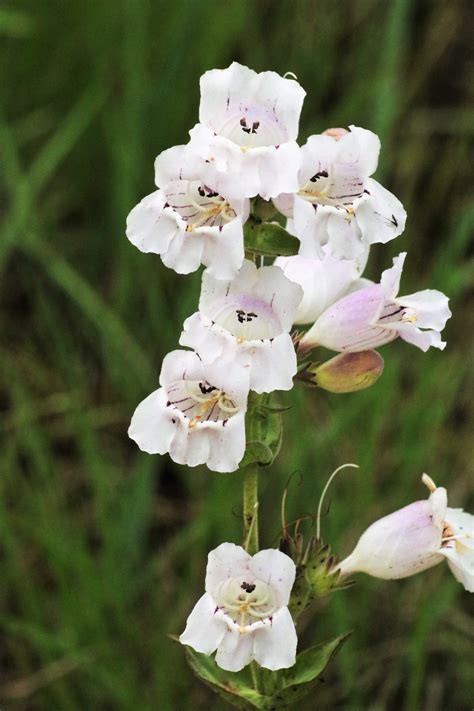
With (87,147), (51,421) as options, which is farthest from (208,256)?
(87,147)

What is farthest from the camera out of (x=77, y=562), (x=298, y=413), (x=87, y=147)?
(x=87, y=147)

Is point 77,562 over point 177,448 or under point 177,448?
under

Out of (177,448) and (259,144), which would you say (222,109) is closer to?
(259,144)

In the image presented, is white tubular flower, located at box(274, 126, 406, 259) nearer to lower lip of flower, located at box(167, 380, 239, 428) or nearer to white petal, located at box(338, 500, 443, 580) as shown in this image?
lower lip of flower, located at box(167, 380, 239, 428)

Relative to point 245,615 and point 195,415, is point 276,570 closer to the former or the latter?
point 245,615

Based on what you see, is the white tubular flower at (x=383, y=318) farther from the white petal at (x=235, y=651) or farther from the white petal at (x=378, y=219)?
the white petal at (x=235, y=651)

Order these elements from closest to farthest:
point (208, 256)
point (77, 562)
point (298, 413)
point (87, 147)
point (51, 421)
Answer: point (208, 256)
point (77, 562)
point (298, 413)
point (51, 421)
point (87, 147)

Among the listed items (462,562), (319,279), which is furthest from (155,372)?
(462,562)
